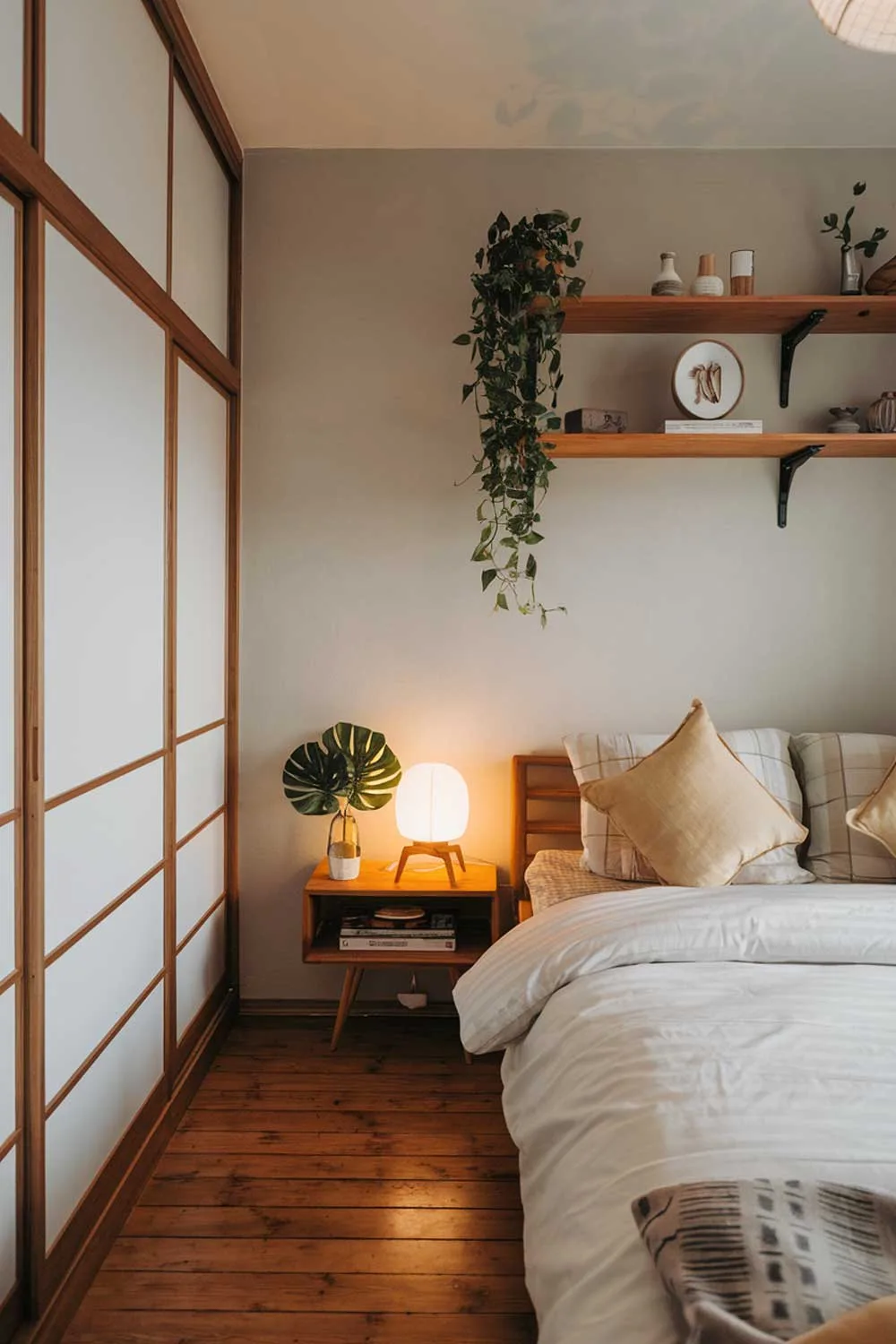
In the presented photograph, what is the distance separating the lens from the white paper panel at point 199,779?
2529 mm

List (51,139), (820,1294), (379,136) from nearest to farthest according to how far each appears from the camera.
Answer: (820,1294) < (51,139) < (379,136)

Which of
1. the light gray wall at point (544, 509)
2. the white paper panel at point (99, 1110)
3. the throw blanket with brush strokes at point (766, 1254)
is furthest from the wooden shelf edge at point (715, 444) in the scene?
the throw blanket with brush strokes at point (766, 1254)

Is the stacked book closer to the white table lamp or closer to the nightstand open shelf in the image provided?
the nightstand open shelf

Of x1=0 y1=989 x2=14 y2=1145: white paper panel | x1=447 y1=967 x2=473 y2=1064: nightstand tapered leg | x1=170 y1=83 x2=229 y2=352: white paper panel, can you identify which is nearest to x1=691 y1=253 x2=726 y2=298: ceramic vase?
x1=170 y1=83 x2=229 y2=352: white paper panel

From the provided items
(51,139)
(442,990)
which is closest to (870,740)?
(442,990)

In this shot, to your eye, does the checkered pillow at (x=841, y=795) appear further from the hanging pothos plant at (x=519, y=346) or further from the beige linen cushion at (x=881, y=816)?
the hanging pothos plant at (x=519, y=346)

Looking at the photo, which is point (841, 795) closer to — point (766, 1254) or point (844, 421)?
point (844, 421)

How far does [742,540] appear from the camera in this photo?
9.98 ft

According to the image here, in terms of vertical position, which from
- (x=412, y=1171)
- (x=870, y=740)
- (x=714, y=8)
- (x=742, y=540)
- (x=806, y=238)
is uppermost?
(x=714, y=8)

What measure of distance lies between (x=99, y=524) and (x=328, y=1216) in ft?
5.09

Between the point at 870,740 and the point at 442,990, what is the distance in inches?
60.2

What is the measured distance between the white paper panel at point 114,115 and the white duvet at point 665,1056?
5.79ft

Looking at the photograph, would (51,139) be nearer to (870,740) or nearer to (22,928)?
(22,928)

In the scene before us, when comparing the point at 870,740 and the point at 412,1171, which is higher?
the point at 870,740
